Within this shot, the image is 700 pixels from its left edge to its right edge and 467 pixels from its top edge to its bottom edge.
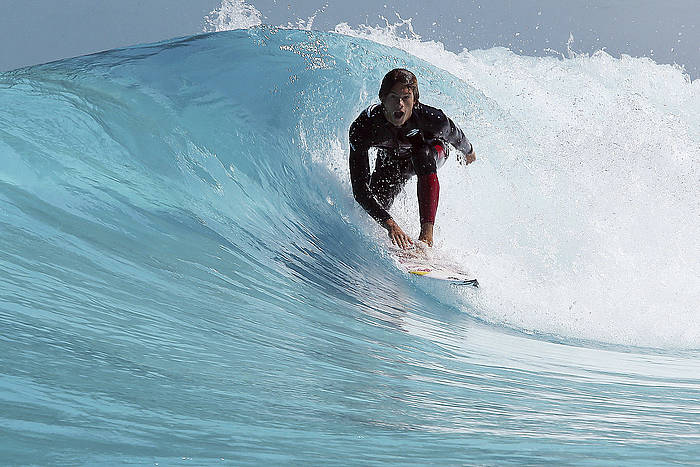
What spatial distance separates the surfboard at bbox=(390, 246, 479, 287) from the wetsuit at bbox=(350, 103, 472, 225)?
0.49ft

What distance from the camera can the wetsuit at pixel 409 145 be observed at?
10.1 ft

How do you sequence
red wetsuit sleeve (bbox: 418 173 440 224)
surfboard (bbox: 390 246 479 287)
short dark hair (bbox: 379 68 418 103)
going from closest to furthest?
1. short dark hair (bbox: 379 68 418 103)
2. surfboard (bbox: 390 246 479 287)
3. red wetsuit sleeve (bbox: 418 173 440 224)

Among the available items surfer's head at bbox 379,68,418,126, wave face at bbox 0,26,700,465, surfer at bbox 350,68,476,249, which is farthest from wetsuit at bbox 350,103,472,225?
wave face at bbox 0,26,700,465

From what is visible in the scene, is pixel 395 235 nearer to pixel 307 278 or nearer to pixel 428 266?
pixel 428 266

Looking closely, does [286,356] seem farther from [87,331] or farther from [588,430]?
[588,430]

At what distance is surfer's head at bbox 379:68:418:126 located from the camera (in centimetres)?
287

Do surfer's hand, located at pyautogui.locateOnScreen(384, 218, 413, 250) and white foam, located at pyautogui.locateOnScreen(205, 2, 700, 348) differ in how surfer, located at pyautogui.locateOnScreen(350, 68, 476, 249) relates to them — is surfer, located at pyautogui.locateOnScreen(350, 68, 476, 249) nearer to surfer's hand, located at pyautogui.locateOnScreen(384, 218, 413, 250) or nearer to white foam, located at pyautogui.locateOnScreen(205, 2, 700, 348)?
surfer's hand, located at pyautogui.locateOnScreen(384, 218, 413, 250)

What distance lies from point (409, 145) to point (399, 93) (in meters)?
0.33

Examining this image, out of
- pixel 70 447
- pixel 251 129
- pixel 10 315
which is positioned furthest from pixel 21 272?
pixel 251 129

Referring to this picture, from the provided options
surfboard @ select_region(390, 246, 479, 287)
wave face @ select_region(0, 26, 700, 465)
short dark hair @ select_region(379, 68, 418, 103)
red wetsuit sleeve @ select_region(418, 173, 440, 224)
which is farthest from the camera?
red wetsuit sleeve @ select_region(418, 173, 440, 224)

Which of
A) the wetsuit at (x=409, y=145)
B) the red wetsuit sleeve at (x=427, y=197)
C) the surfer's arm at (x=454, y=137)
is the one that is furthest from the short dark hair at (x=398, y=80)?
the red wetsuit sleeve at (x=427, y=197)

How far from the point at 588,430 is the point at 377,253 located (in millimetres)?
1854

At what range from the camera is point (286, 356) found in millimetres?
1888

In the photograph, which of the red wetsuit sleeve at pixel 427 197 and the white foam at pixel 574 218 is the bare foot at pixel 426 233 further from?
A: the white foam at pixel 574 218
